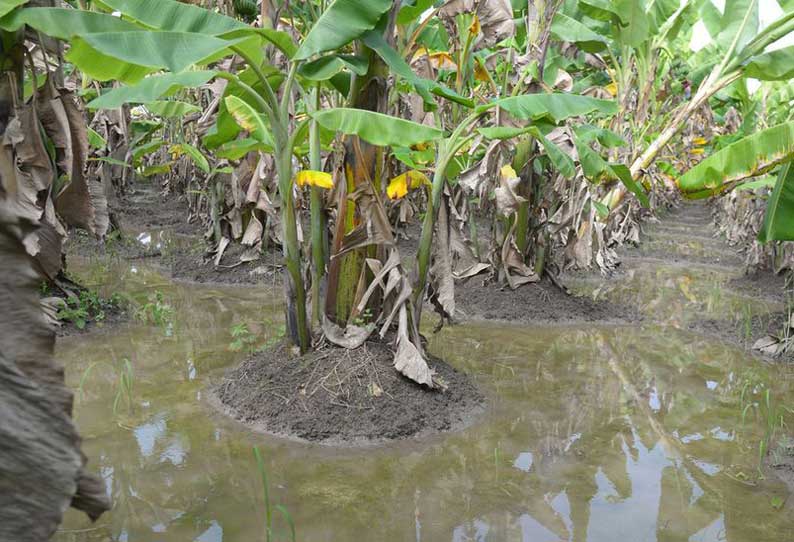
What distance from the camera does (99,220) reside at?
6086 millimetres

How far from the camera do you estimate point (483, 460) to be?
14.4 feet

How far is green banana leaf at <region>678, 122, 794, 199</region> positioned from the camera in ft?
16.3

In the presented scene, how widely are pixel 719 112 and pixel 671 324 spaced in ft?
47.6

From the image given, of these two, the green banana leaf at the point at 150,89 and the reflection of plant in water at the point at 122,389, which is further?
the reflection of plant in water at the point at 122,389

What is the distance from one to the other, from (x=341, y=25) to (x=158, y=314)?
4.20m

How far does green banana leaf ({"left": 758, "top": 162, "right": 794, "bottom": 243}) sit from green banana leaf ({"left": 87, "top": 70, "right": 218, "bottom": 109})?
4619 mm

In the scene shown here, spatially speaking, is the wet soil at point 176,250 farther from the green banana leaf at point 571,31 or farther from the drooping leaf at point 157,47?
the drooping leaf at point 157,47

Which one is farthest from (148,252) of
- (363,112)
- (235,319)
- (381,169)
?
(363,112)

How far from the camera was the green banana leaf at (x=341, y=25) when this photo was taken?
4062 mm

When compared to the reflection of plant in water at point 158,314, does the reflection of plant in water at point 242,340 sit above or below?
above

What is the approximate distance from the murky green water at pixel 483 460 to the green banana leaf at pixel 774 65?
2877 mm

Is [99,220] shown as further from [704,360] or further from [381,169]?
[704,360]

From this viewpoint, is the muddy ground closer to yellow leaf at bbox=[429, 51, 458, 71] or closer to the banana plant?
the banana plant

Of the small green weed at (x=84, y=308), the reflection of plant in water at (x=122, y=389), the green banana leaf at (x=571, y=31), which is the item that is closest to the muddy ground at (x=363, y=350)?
the reflection of plant in water at (x=122, y=389)
